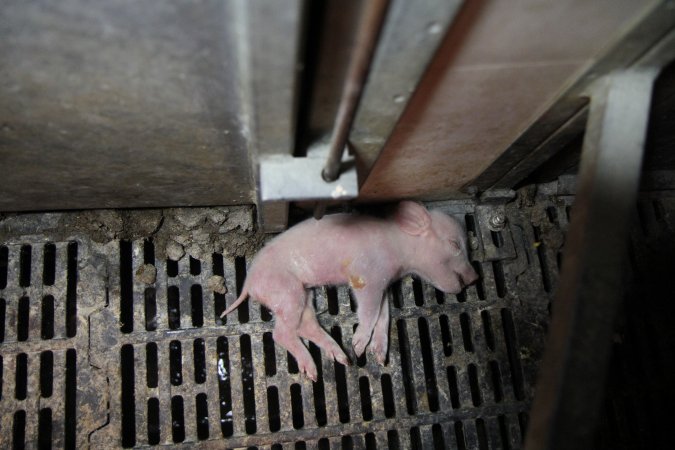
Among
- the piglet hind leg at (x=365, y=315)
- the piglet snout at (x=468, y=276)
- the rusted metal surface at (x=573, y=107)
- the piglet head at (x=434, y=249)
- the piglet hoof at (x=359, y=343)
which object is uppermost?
the rusted metal surface at (x=573, y=107)

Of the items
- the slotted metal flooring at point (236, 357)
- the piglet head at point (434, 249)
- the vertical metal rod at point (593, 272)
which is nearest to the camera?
the vertical metal rod at point (593, 272)

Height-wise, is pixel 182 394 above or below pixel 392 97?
below

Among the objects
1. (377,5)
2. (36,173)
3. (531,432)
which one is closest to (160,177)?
(36,173)

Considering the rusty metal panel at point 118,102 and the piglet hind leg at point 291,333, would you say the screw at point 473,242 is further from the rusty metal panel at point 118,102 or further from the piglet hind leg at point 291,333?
the rusty metal panel at point 118,102

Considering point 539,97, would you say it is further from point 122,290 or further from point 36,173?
point 122,290

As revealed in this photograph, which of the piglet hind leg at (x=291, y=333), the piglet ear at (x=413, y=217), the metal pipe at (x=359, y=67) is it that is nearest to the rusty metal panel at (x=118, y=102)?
the metal pipe at (x=359, y=67)

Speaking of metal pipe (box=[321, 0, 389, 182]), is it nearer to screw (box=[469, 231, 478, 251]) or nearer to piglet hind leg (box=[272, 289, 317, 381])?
piglet hind leg (box=[272, 289, 317, 381])
